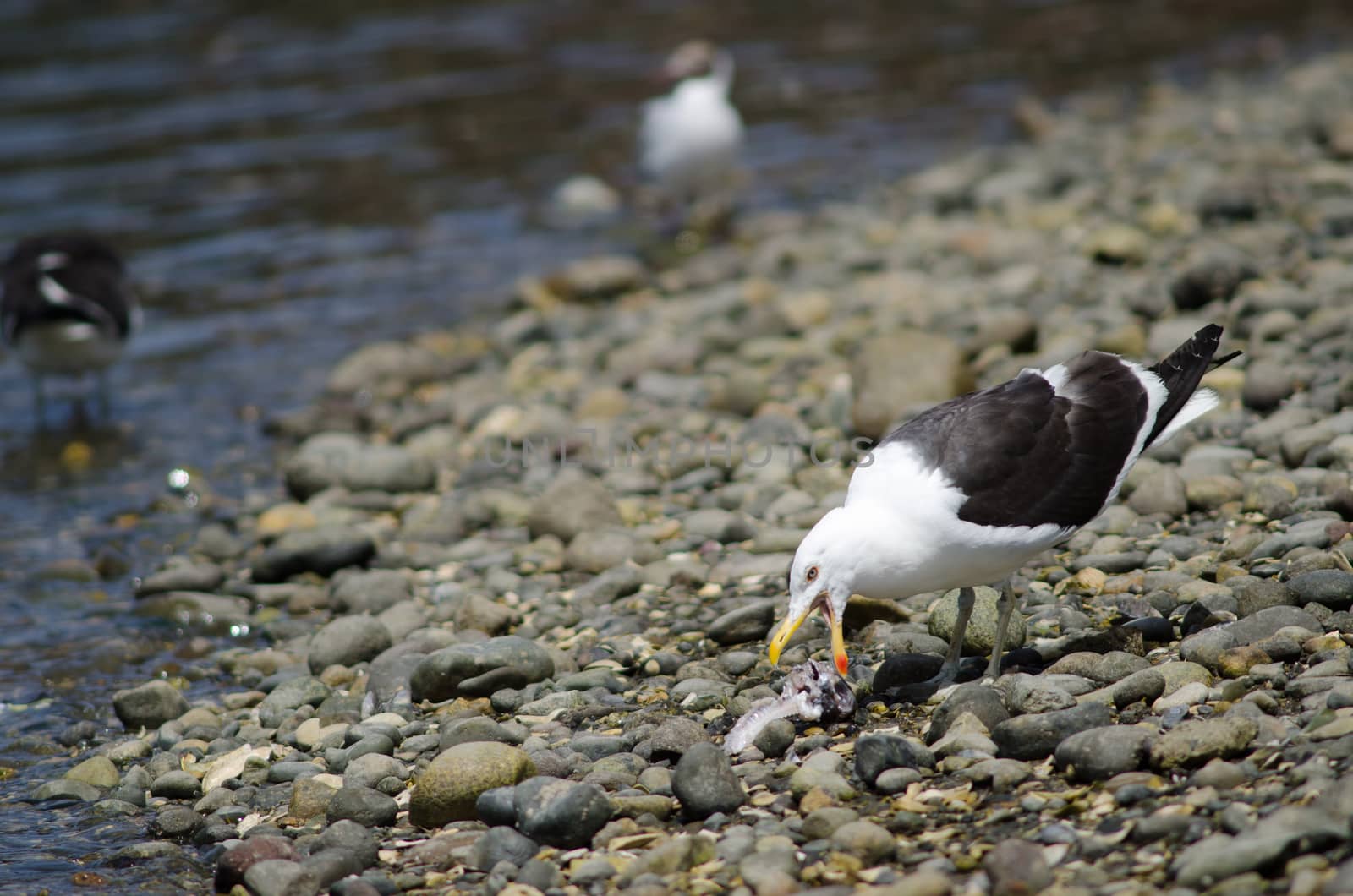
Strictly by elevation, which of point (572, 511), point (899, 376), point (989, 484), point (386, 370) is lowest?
point (989, 484)

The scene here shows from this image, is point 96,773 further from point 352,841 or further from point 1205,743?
point 1205,743

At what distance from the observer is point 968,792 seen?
3756 millimetres

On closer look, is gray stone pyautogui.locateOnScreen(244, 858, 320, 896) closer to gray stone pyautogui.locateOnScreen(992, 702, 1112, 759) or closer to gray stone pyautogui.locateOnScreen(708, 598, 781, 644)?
gray stone pyautogui.locateOnScreen(708, 598, 781, 644)

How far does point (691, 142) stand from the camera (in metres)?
12.0

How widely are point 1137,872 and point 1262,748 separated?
24.7 inches

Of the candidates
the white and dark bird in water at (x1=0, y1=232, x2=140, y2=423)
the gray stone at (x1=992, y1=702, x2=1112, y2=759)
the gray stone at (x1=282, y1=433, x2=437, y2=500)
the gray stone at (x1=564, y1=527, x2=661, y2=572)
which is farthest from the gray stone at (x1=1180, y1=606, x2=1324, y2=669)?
the white and dark bird in water at (x1=0, y1=232, x2=140, y2=423)

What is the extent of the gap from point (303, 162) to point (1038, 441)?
37.8 feet

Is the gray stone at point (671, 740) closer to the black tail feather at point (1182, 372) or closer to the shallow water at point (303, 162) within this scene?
the shallow water at point (303, 162)

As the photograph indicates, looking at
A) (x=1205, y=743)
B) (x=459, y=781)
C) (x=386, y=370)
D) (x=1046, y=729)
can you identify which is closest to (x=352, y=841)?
(x=459, y=781)

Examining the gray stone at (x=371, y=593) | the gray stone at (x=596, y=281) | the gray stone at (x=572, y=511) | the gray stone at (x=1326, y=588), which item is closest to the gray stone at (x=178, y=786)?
the gray stone at (x=371, y=593)

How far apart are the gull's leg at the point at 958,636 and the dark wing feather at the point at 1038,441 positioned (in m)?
0.43

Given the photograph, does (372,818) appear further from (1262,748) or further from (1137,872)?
(1262,748)

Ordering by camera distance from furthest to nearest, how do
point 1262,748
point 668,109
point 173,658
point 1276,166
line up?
point 668,109 → point 1276,166 → point 173,658 → point 1262,748

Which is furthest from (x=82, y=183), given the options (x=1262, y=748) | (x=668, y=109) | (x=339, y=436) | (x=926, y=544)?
(x=1262, y=748)
